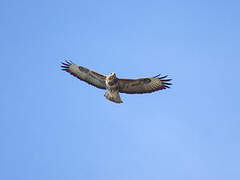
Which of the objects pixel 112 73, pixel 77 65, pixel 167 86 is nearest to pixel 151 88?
pixel 167 86

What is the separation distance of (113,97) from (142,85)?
150 centimetres

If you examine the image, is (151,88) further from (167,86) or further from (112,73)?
(112,73)

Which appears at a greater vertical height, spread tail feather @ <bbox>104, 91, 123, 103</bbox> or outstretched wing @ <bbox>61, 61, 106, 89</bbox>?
outstretched wing @ <bbox>61, 61, 106, 89</bbox>

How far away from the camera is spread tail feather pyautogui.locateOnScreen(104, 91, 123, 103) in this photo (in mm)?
19297

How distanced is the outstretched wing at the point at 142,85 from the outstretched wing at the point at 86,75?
1.03 metres

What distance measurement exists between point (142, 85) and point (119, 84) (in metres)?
1.08

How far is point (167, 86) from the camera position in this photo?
1950 cm

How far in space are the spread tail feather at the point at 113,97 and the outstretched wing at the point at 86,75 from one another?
0.82m

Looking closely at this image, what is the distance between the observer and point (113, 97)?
19312mm

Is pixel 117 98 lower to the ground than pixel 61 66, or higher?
lower

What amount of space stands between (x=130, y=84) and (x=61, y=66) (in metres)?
3.82

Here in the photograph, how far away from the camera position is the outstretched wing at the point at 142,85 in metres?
19.4

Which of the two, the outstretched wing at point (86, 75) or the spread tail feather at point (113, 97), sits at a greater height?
the outstretched wing at point (86, 75)

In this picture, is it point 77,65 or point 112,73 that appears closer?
point 112,73
